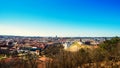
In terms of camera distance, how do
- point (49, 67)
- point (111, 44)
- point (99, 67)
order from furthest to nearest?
point (111, 44), point (49, 67), point (99, 67)

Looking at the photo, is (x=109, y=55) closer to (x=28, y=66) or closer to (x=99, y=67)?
(x=99, y=67)

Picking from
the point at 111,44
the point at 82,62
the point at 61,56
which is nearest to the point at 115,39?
the point at 111,44

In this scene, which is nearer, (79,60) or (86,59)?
(79,60)

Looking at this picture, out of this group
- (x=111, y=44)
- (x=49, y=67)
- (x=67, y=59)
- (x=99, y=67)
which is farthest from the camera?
(x=111, y=44)

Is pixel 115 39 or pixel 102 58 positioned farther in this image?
pixel 115 39

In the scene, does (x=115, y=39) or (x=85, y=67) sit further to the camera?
(x=115, y=39)

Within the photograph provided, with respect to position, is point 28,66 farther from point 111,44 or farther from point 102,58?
point 111,44

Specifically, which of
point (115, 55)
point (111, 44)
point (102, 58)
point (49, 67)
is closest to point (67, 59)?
point (49, 67)

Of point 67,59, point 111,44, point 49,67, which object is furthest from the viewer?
point 111,44

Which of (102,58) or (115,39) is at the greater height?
(115,39)

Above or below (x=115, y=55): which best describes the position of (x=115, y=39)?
above
